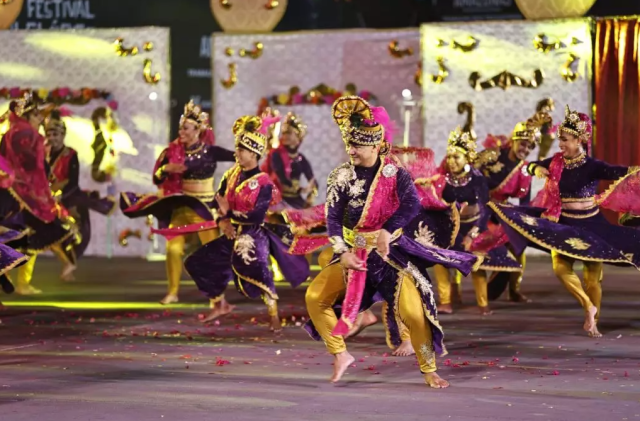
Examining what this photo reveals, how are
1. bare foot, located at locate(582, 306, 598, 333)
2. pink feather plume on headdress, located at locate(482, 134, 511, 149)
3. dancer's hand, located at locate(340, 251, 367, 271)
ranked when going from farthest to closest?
pink feather plume on headdress, located at locate(482, 134, 511, 149) < bare foot, located at locate(582, 306, 598, 333) < dancer's hand, located at locate(340, 251, 367, 271)

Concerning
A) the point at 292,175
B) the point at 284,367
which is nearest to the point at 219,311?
the point at 284,367

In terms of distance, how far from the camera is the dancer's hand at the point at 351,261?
632 centimetres

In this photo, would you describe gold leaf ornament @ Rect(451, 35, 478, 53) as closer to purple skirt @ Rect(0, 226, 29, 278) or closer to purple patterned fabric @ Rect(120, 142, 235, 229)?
purple patterned fabric @ Rect(120, 142, 235, 229)

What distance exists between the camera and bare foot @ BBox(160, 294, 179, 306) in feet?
34.9

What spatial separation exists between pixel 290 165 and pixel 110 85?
3962mm

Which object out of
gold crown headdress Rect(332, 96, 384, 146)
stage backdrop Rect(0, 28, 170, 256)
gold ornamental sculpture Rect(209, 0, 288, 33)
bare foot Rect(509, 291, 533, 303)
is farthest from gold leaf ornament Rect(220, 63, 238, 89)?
gold crown headdress Rect(332, 96, 384, 146)

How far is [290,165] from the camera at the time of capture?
41.7ft

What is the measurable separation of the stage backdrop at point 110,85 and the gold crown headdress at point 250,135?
6.75 metres

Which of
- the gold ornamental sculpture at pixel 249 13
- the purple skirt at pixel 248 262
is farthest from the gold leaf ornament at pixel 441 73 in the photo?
the purple skirt at pixel 248 262

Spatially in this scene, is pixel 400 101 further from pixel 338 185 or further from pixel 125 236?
pixel 338 185

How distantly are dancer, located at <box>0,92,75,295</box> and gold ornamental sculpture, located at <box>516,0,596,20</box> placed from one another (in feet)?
19.7

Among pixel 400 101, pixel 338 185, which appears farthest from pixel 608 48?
pixel 338 185

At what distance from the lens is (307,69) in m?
15.5

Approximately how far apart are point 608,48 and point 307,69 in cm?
361
